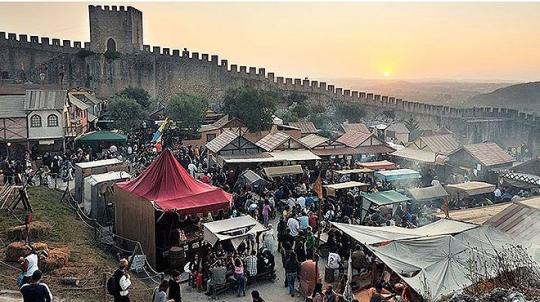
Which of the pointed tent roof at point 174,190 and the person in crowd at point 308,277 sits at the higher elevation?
the pointed tent roof at point 174,190

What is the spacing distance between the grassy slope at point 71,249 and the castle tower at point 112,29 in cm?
2771

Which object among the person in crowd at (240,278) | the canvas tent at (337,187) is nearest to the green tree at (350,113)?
the canvas tent at (337,187)

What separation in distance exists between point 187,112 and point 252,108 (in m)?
3.51

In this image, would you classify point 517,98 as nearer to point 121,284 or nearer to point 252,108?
point 252,108

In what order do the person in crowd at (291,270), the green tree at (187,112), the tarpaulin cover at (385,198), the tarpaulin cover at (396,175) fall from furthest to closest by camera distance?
the green tree at (187,112), the tarpaulin cover at (396,175), the tarpaulin cover at (385,198), the person in crowd at (291,270)

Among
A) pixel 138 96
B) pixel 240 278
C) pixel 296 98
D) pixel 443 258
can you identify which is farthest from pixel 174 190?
Answer: pixel 296 98

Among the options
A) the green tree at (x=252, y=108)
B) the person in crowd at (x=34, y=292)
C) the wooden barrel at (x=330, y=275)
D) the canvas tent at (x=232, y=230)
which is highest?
the green tree at (x=252, y=108)

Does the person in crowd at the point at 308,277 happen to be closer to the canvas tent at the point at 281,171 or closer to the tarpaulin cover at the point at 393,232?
the tarpaulin cover at the point at 393,232

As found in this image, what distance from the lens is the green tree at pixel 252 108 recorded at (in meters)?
26.9

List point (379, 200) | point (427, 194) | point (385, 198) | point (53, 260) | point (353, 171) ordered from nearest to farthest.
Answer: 1. point (53, 260)
2. point (379, 200)
3. point (385, 198)
4. point (427, 194)
5. point (353, 171)

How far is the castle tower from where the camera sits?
1574 inches

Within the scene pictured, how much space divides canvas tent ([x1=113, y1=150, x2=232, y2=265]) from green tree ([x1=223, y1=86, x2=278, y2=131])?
15.3 metres

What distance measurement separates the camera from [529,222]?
9.01 metres

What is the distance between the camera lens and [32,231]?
404 inches
